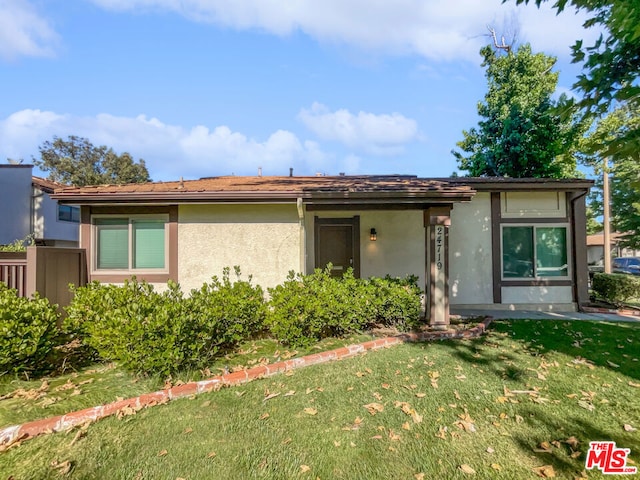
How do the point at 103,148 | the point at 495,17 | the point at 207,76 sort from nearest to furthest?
1. the point at 207,76
2. the point at 495,17
3. the point at 103,148

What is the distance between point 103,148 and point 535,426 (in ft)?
138

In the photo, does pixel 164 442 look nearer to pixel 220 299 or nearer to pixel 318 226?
pixel 220 299

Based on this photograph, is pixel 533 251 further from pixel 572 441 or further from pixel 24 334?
pixel 24 334

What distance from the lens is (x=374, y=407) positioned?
3.60 meters

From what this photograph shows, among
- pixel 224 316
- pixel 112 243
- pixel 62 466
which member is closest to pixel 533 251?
pixel 224 316

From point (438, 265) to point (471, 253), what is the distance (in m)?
2.94

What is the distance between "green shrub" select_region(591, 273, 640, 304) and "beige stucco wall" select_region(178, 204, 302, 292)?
9835 millimetres

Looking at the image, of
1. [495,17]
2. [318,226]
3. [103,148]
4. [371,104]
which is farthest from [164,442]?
[103,148]

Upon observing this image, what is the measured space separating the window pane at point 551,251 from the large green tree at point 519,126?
6969 mm

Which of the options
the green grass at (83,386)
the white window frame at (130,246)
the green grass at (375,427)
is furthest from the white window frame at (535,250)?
the white window frame at (130,246)

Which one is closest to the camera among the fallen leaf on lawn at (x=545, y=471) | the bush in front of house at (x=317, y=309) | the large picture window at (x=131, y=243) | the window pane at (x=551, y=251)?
the fallen leaf on lawn at (x=545, y=471)

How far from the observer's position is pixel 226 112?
16.2 m

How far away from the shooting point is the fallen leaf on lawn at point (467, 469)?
2.61 metres

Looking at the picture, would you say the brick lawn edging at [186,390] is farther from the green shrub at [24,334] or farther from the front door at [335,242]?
the front door at [335,242]
